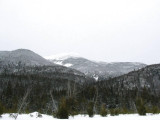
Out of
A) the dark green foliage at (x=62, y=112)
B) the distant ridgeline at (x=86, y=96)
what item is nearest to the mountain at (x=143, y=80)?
the distant ridgeline at (x=86, y=96)

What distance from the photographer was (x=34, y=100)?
76562 millimetres

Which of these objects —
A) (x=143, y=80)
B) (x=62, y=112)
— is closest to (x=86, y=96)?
(x=62, y=112)

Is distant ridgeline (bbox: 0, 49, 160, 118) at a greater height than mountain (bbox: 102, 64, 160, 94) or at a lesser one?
lesser

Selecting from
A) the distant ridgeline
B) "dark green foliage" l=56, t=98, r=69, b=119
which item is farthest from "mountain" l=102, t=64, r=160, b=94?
"dark green foliage" l=56, t=98, r=69, b=119

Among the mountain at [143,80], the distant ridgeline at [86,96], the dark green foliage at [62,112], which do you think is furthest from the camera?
the mountain at [143,80]

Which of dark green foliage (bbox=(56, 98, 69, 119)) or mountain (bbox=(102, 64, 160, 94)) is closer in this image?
dark green foliage (bbox=(56, 98, 69, 119))

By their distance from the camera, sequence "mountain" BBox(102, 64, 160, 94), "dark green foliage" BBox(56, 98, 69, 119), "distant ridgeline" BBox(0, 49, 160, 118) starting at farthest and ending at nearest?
"mountain" BBox(102, 64, 160, 94) → "distant ridgeline" BBox(0, 49, 160, 118) → "dark green foliage" BBox(56, 98, 69, 119)

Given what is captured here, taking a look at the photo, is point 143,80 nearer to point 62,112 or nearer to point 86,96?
point 86,96

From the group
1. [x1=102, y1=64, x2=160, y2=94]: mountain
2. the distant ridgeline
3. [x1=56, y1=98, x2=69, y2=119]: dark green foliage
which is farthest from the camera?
[x1=102, y1=64, x2=160, y2=94]: mountain

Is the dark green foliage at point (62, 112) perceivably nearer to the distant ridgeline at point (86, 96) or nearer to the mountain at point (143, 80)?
the distant ridgeline at point (86, 96)

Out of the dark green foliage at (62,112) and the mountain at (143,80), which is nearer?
the dark green foliage at (62,112)

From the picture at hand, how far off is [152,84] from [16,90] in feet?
234

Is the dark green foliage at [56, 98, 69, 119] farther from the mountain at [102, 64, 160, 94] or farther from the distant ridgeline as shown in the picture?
the mountain at [102, 64, 160, 94]

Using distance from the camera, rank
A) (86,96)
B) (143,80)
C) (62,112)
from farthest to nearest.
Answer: (143,80), (86,96), (62,112)
